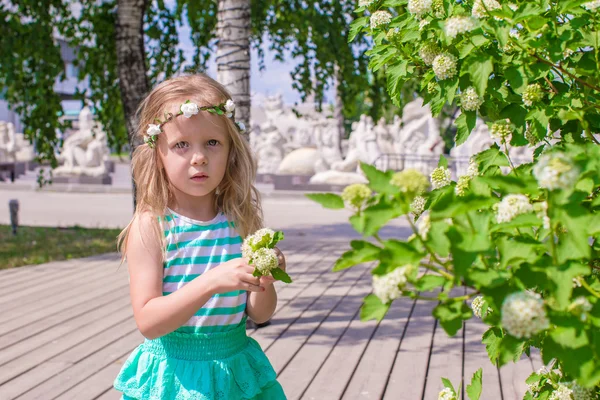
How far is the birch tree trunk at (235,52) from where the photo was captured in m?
5.07

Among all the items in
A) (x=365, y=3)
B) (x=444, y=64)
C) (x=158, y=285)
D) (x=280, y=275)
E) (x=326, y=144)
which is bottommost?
(x=158, y=285)

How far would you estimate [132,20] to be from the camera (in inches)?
263

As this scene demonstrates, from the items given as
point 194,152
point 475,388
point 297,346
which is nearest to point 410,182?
point 475,388

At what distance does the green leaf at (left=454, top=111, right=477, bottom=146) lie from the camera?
1.79 m

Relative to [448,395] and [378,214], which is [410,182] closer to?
[378,214]

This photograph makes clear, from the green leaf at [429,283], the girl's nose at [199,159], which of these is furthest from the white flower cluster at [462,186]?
the girl's nose at [199,159]

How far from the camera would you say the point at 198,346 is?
230 cm

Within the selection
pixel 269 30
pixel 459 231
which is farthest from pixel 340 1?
pixel 459 231

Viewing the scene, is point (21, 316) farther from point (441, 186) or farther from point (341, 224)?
point (341, 224)

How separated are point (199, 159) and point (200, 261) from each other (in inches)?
13.6

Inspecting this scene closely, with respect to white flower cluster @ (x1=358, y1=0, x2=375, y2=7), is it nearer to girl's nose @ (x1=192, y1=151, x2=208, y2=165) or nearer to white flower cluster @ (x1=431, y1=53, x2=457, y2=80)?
white flower cluster @ (x1=431, y1=53, x2=457, y2=80)

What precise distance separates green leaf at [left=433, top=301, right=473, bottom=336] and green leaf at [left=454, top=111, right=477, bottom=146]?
777 millimetres

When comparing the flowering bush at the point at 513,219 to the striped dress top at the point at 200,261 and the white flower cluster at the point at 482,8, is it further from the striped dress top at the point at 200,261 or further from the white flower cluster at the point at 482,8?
the striped dress top at the point at 200,261

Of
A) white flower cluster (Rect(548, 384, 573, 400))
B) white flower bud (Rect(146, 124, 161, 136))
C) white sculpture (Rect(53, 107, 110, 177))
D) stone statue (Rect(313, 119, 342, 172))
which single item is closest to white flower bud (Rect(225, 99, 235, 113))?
white flower bud (Rect(146, 124, 161, 136))
